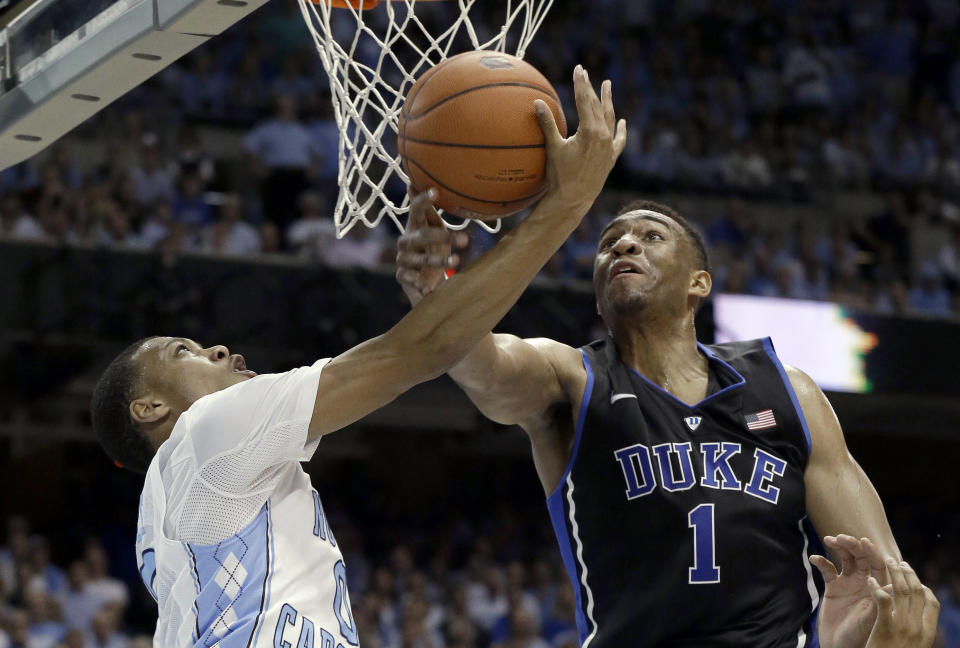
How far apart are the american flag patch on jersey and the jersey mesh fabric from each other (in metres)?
1.36

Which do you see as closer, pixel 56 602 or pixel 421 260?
pixel 421 260

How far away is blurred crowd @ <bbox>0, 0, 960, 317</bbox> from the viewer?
955 cm

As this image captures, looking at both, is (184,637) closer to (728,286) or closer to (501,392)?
(501,392)

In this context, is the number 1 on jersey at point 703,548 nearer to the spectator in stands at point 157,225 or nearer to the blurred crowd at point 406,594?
the blurred crowd at point 406,594

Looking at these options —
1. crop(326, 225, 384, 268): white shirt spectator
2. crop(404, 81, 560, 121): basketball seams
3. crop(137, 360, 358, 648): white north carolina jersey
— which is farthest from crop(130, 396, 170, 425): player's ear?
crop(326, 225, 384, 268): white shirt spectator

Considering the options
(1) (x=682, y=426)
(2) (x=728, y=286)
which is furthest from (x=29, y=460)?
(1) (x=682, y=426)

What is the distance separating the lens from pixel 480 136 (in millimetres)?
2846

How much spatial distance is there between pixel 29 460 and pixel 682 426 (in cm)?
886

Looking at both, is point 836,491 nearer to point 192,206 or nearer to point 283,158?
point 192,206

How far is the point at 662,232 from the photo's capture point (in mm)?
3768

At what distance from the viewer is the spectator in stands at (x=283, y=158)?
32.7 ft

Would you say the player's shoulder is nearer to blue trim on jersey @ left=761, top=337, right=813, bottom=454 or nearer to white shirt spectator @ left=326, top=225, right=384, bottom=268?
blue trim on jersey @ left=761, top=337, right=813, bottom=454

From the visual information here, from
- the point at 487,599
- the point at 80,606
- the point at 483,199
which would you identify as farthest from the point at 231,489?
the point at 487,599

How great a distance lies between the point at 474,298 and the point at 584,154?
385 mm
